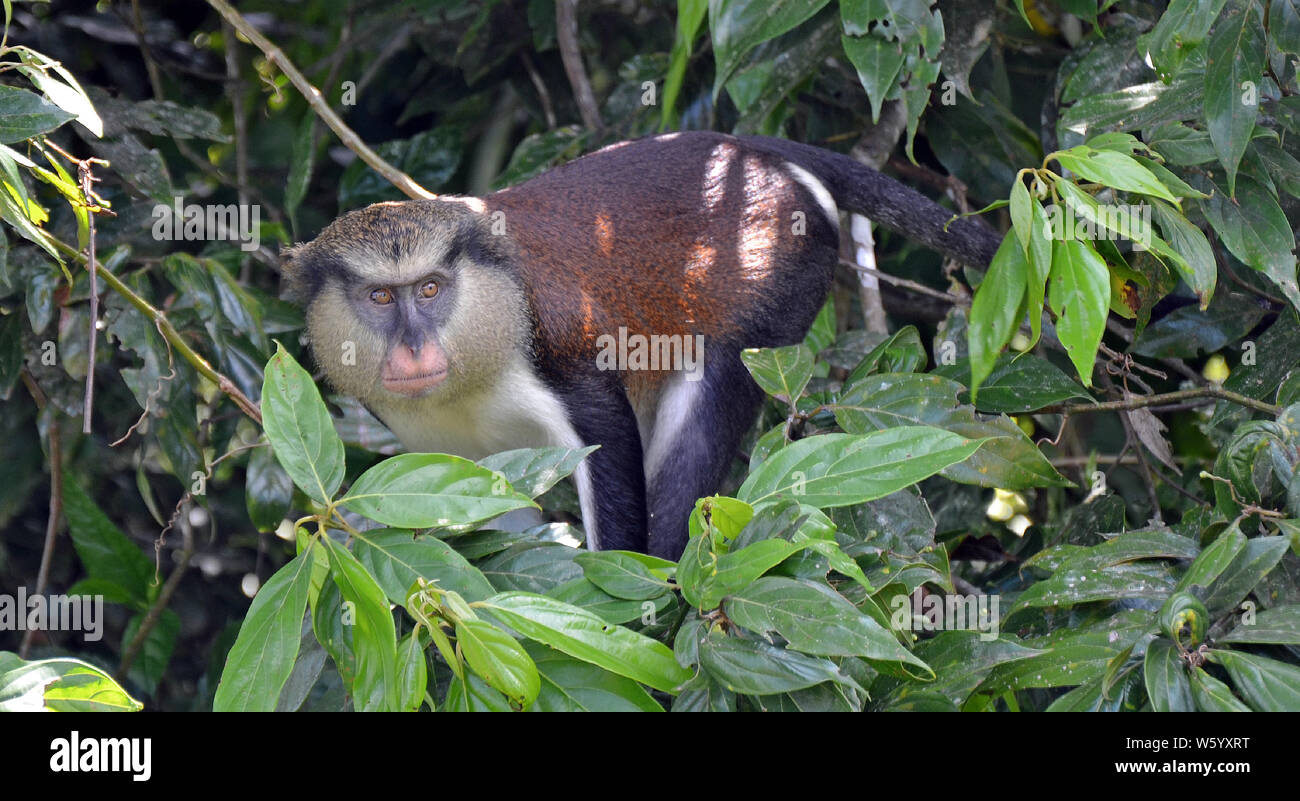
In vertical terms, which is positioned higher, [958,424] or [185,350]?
[185,350]

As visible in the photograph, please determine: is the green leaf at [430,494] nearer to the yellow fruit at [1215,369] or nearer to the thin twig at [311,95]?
the thin twig at [311,95]

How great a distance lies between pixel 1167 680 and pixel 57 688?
6.10 feet

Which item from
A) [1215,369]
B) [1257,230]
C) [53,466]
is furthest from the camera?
[1215,369]

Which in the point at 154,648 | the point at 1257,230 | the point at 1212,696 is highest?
the point at 1257,230

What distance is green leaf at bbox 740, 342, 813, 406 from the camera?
318cm

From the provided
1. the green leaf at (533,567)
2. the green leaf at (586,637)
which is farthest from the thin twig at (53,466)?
the green leaf at (586,637)

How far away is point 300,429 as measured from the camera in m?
2.24

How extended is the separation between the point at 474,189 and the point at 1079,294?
11.5ft

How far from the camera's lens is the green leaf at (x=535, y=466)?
2.44 meters

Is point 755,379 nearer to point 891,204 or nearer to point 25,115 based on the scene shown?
point 891,204

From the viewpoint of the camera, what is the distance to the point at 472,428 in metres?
3.95

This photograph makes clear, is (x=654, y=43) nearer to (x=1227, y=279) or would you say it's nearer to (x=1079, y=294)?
(x=1227, y=279)

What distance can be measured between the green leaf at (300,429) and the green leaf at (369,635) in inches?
6.9

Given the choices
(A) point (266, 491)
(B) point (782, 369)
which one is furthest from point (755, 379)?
(A) point (266, 491)
